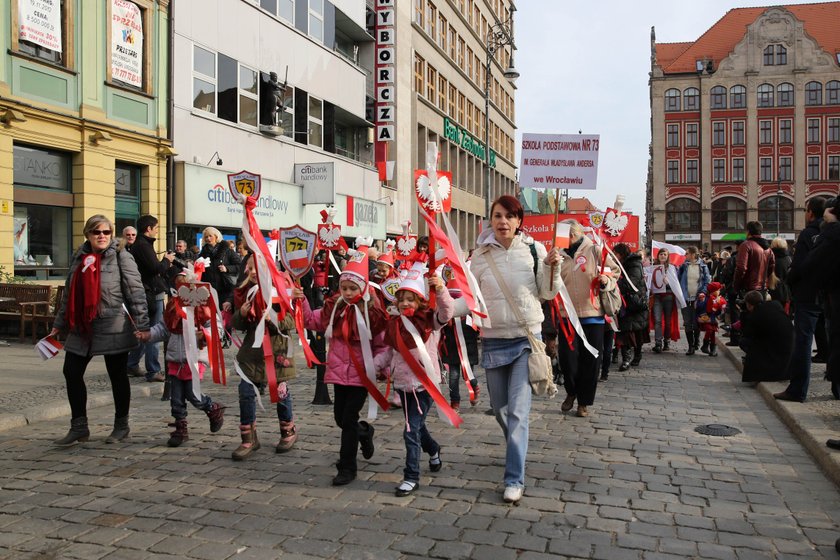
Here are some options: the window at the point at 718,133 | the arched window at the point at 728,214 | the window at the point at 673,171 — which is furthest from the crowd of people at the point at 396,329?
the window at the point at 718,133

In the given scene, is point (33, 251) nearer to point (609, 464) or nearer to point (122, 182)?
point (122, 182)

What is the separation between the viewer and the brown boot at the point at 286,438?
20.2 ft

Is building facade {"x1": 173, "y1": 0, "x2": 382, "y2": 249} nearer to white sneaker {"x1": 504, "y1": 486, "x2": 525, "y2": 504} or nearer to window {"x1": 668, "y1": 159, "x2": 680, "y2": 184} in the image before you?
white sneaker {"x1": 504, "y1": 486, "x2": 525, "y2": 504}

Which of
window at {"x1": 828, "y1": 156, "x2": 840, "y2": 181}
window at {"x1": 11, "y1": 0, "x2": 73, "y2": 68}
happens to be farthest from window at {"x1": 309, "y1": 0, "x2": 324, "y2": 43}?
window at {"x1": 828, "y1": 156, "x2": 840, "y2": 181}

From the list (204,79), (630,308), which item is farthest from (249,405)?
(204,79)

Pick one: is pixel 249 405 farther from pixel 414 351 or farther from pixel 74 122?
pixel 74 122

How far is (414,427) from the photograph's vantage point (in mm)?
5199

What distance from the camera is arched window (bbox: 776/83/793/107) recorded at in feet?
241

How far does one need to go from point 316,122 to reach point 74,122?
11.2 m

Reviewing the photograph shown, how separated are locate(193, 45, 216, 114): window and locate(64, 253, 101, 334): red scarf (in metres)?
13.6

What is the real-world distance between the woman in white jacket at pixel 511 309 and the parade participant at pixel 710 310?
29.8 ft

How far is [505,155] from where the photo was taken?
63438mm

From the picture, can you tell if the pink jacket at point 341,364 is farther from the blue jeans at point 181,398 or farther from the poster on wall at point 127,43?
the poster on wall at point 127,43

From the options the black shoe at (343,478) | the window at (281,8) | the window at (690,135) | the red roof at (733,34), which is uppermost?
the red roof at (733,34)
